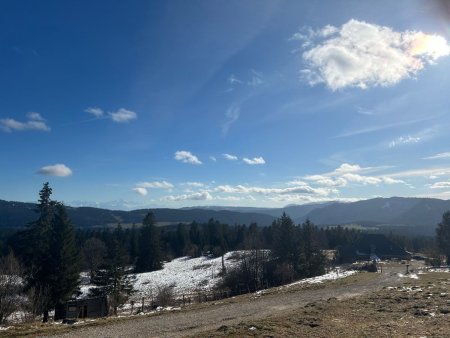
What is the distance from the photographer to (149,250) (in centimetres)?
9581

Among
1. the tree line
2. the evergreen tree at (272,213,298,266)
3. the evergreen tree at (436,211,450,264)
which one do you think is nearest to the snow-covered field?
the tree line

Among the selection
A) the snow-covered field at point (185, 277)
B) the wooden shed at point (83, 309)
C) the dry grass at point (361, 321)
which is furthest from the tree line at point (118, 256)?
the dry grass at point (361, 321)

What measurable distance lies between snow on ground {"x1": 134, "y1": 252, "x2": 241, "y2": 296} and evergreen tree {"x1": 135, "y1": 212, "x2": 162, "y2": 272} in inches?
129

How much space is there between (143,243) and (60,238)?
59880 mm

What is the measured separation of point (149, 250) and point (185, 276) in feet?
60.1

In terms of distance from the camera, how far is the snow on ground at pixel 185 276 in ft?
223

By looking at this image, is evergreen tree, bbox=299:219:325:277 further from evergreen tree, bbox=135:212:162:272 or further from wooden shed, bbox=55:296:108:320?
evergreen tree, bbox=135:212:162:272

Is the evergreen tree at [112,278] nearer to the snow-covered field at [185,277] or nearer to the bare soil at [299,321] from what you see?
the snow-covered field at [185,277]

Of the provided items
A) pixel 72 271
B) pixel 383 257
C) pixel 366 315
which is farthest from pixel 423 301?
pixel 383 257

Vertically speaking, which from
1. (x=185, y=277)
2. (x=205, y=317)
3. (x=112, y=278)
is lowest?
(x=185, y=277)

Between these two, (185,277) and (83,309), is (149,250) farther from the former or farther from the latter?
(83,309)

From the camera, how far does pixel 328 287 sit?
36.8m

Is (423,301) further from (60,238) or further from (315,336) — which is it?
(60,238)

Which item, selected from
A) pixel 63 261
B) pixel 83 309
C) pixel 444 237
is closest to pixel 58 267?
pixel 63 261
